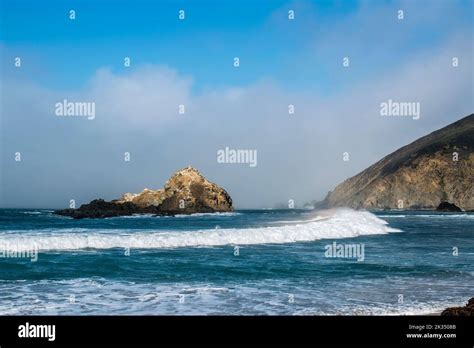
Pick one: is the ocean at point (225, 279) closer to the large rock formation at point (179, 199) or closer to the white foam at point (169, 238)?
the white foam at point (169, 238)

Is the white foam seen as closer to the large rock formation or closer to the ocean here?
the ocean

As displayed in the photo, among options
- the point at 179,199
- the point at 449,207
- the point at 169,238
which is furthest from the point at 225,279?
the point at 449,207

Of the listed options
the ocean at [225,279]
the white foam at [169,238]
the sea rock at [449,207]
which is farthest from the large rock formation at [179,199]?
the ocean at [225,279]

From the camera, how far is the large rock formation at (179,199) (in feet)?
392

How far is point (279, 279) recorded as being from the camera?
15820 millimetres

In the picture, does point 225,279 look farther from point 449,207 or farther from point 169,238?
point 449,207

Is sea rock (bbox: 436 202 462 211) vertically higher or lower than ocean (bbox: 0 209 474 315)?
lower

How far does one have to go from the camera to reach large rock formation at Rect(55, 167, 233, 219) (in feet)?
392

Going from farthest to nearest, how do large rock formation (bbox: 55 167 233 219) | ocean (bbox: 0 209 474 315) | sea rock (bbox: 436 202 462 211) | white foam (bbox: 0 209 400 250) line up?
sea rock (bbox: 436 202 462 211) → large rock formation (bbox: 55 167 233 219) → white foam (bbox: 0 209 400 250) → ocean (bbox: 0 209 474 315)

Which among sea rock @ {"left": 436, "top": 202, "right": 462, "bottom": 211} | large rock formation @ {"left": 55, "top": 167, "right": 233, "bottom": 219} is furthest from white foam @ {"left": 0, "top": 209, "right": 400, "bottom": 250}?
sea rock @ {"left": 436, "top": 202, "right": 462, "bottom": 211}
